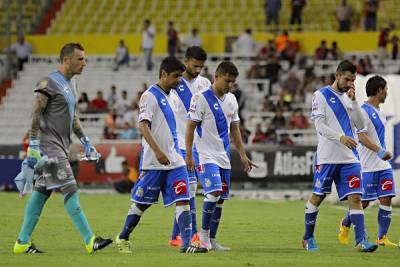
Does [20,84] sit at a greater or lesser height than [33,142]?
lesser

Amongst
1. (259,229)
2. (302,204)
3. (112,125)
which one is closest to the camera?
(259,229)

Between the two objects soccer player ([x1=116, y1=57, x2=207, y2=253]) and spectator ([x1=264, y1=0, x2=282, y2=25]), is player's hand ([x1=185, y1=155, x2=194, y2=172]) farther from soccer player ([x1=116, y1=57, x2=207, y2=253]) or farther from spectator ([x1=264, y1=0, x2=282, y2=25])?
spectator ([x1=264, y1=0, x2=282, y2=25])

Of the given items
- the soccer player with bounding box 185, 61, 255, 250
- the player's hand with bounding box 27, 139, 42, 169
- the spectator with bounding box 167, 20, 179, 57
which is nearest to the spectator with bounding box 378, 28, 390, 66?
the spectator with bounding box 167, 20, 179, 57

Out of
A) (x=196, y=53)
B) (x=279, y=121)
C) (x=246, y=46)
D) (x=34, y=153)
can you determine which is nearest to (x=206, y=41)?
(x=246, y=46)

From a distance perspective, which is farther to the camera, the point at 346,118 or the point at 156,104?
the point at 346,118

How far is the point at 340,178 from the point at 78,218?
3.46 m

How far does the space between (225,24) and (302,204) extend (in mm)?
14789

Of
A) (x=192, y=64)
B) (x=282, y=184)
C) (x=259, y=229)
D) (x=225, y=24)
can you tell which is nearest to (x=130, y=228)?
(x=192, y=64)

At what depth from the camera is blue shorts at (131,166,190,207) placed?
14125 mm

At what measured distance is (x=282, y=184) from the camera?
Result: 2923 centimetres

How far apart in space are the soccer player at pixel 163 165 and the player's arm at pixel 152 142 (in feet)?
0.04

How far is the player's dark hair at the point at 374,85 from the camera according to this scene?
1619 centimetres

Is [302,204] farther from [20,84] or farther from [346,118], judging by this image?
[20,84]

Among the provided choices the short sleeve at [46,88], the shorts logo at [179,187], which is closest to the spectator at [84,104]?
the shorts logo at [179,187]
